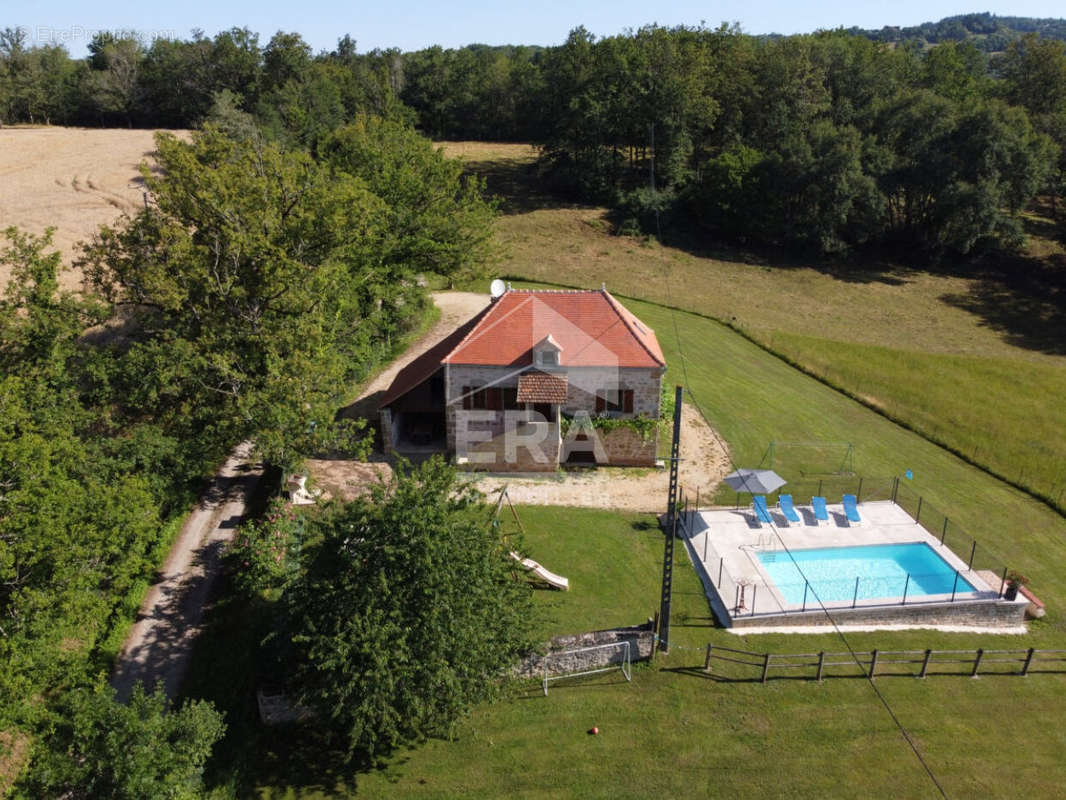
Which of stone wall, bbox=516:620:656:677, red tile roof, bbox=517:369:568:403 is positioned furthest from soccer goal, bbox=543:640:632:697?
red tile roof, bbox=517:369:568:403

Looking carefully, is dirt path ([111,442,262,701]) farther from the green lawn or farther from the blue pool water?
the blue pool water

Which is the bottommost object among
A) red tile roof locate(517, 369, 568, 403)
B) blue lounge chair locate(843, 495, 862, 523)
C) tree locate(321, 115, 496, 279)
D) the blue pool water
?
the blue pool water

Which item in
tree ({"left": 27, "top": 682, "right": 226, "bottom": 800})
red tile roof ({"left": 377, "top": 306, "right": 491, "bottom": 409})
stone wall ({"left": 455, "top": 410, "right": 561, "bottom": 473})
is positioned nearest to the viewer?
tree ({"left": 27, "top": 682, "right": 226, "bottom": 800})

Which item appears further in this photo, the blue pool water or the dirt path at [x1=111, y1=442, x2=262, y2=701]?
the blue pool water

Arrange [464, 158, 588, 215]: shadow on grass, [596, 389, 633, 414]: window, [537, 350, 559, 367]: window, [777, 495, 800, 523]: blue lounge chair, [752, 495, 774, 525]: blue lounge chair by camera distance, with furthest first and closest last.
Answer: [464, 158, 588, 215]: shadow on grass, [596, 389, 633, 414]: window, [537, 350, 559, 367]: window, [777, 495, 800, 523]: blue lounge chair, [752, 495, 774, 525]: blue lounge chair

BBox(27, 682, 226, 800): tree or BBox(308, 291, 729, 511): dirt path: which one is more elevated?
BBox(27, 682, 226, 800): tree

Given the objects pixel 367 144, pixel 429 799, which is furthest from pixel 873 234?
pixel 429 799
